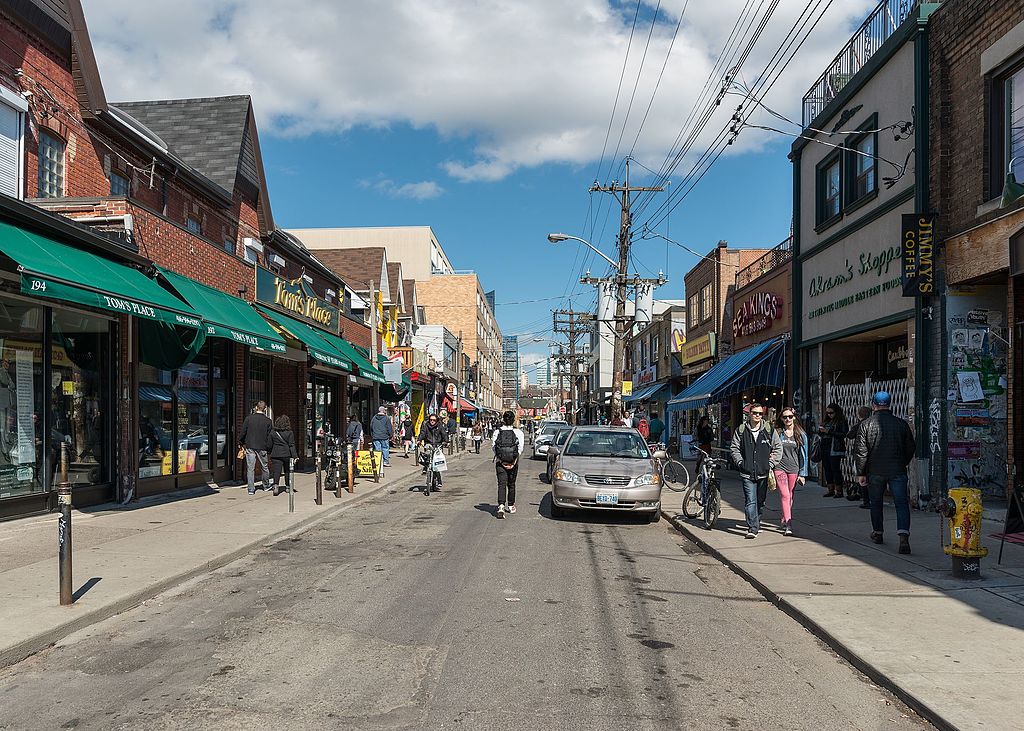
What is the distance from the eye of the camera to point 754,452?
10914mm

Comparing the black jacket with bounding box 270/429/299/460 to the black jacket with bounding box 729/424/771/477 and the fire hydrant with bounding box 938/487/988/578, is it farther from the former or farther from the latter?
the fire hydrant with bounding box 938/487/988/578

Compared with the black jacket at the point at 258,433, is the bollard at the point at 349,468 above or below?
below

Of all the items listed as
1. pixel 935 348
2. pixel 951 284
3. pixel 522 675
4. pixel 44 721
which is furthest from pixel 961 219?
pixel 44 721

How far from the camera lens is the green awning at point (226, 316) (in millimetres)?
13250

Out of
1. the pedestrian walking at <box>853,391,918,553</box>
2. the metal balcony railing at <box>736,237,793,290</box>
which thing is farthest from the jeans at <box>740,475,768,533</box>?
the metal balcony railing at <box>736,237,793,290</box>

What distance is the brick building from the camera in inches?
434

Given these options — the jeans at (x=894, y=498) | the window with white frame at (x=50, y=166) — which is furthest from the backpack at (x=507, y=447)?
the window with white frame at (x=50, y=166)

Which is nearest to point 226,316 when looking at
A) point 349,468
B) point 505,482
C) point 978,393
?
point 349,468

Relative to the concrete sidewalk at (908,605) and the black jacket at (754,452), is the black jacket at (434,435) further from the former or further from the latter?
the black jacket at (754,452)

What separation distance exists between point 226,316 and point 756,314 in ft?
46.6

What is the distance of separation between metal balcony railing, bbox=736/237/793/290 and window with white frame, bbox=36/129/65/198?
15469mm

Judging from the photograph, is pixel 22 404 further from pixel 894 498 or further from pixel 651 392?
pixel 651 392

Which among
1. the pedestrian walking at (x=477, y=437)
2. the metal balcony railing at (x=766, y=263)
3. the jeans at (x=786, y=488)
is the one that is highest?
the metal balcony railing at (x=766, y=263)

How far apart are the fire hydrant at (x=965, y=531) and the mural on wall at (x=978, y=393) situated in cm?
480
